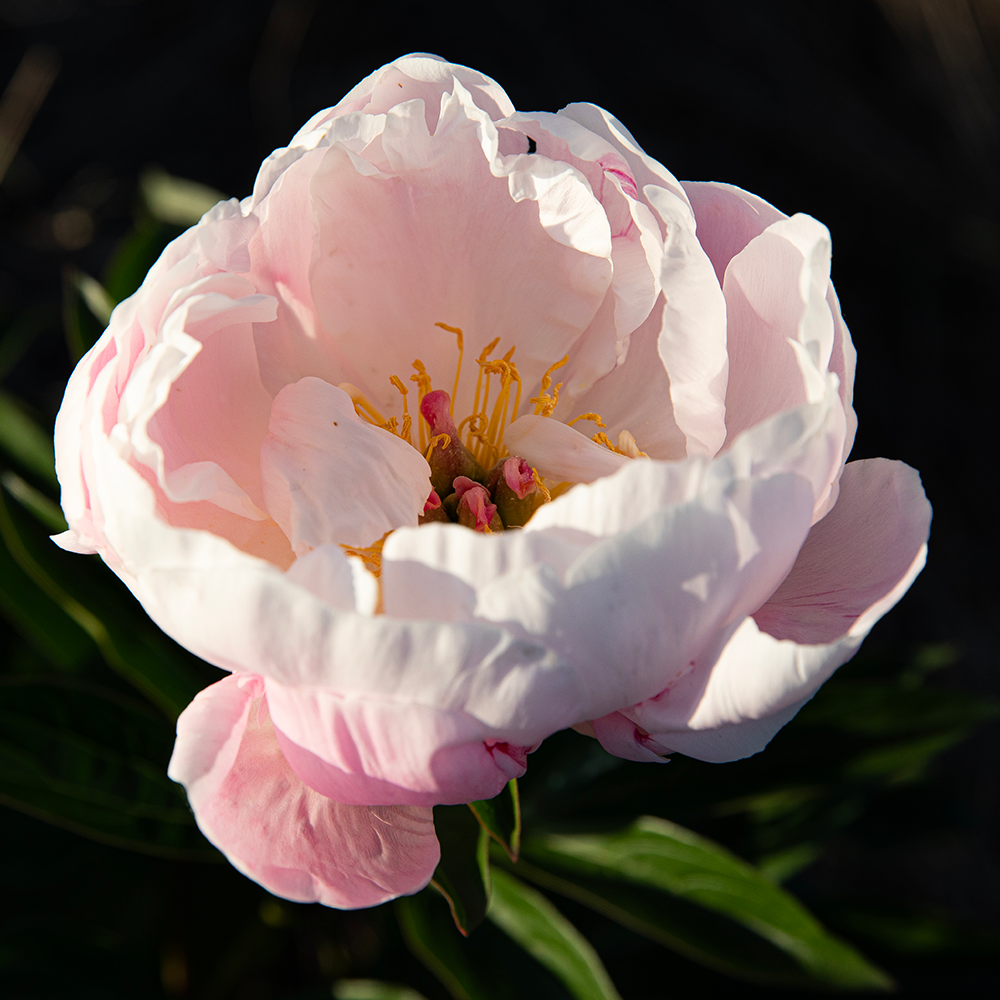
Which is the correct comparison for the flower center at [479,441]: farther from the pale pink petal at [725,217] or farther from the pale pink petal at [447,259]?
the pale pink petal at [725,217]

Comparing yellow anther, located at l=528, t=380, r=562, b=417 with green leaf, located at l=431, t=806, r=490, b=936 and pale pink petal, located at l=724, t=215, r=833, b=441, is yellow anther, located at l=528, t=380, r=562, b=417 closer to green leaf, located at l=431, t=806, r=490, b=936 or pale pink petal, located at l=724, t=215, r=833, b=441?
pale pink petal, located at l=724, t=215, r=833, b=441

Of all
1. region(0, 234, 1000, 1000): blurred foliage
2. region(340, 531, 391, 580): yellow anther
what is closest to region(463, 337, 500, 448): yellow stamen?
region(340, 531, 391, 580): yellow anther

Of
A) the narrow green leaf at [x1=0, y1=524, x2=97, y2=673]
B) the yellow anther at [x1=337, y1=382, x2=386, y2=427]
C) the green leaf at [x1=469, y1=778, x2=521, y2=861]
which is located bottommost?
the narrow green leaf at [x1=0, y1=524, x2=97, y2=673]

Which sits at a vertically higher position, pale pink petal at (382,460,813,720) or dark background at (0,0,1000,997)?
pale pink petal at (382,460,813,720)

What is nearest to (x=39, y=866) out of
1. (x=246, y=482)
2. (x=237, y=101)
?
(x=246, y=482)

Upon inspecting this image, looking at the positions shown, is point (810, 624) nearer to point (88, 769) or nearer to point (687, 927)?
point (687, 927)

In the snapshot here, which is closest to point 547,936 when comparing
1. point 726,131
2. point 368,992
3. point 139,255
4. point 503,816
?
point 368,992

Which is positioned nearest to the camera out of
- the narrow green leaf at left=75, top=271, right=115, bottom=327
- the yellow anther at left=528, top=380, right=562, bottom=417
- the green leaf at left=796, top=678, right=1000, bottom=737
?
the yellow anther at left=528, top=380, right=562, bottom=417

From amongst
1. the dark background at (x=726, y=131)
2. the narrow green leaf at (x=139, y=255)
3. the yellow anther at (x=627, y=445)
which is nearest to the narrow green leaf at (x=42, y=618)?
the narrow green leaf at (x=139, y=255)
